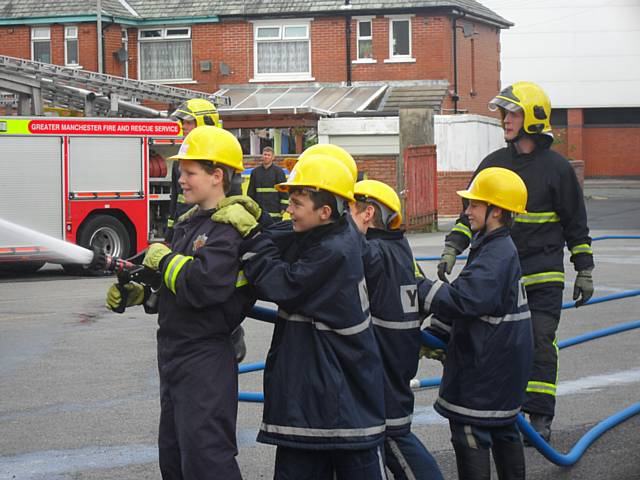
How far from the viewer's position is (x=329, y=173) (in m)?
4.50

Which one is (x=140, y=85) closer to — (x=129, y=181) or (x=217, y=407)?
(x=129, y=181)

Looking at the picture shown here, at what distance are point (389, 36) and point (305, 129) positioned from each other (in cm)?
601

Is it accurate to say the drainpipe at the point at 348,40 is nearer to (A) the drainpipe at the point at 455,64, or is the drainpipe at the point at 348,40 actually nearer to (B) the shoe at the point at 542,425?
(A) the drainpipe at the point at 455,64

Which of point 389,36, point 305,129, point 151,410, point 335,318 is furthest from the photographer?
point 389,36

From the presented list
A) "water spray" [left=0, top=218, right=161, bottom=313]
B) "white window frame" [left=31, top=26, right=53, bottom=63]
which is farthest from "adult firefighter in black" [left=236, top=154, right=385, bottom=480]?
"white window frame" [left=31, top=26, right=53, bottom=63]

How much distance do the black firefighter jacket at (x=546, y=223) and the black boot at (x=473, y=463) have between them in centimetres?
152

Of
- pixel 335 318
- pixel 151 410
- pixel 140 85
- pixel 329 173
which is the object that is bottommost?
pixel 151 410

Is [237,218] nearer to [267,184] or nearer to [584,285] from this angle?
[584,285]

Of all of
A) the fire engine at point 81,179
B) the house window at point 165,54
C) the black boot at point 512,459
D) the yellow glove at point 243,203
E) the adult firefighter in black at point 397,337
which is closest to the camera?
the yellow glove at point 243,203

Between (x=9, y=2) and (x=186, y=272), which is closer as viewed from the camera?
(x=186, y=272)

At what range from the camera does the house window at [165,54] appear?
36.2m

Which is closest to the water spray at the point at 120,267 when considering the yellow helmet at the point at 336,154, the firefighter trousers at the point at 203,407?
the firefighter trousers at the point at 203,407

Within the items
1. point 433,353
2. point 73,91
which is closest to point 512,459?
point 433,353

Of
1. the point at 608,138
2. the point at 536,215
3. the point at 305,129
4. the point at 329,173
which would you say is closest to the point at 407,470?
the point at 329,173
